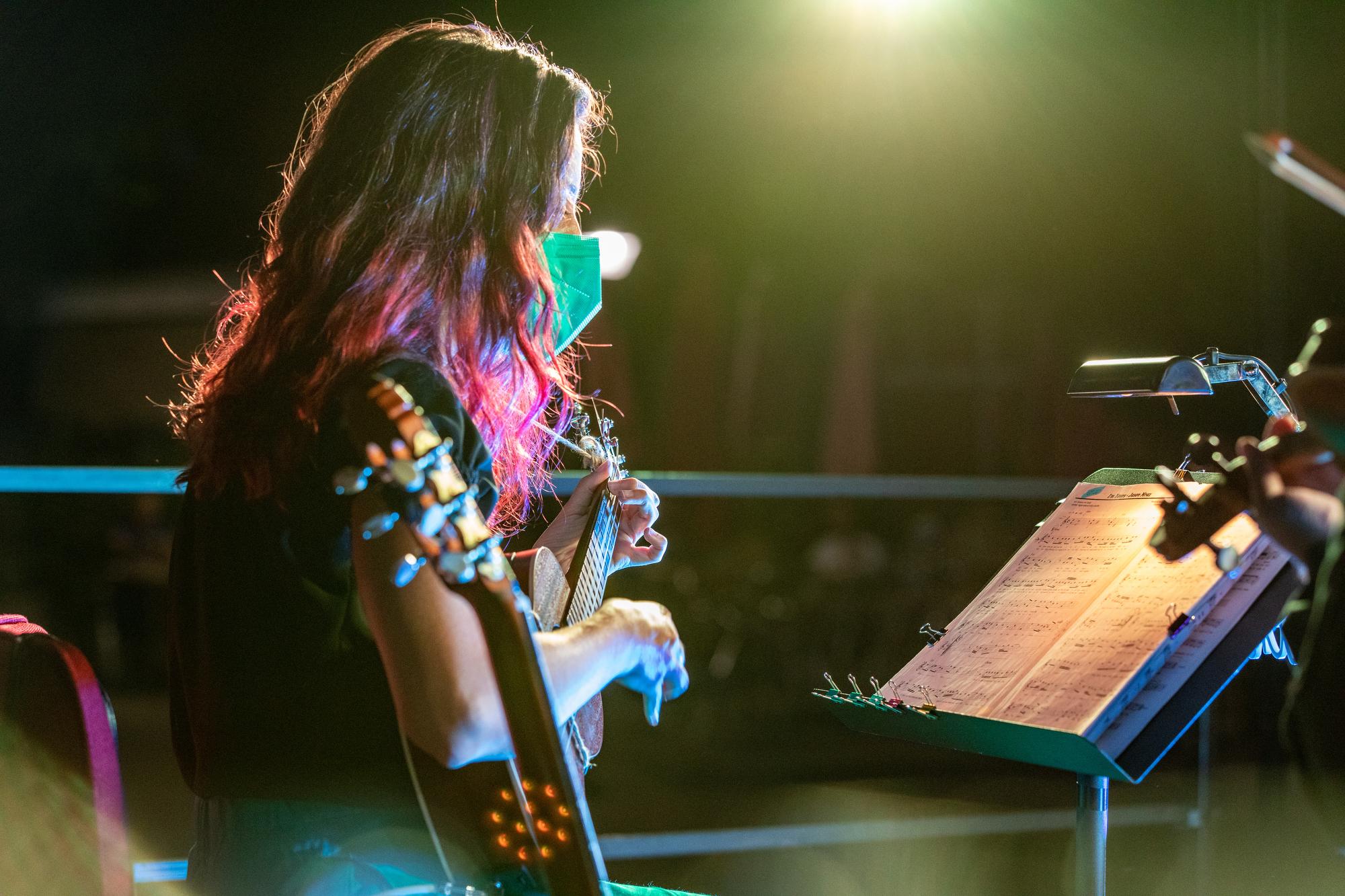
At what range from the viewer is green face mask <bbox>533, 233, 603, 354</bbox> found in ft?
4.42

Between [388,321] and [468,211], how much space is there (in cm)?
17

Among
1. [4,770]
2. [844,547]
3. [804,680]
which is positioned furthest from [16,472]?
[844,547]

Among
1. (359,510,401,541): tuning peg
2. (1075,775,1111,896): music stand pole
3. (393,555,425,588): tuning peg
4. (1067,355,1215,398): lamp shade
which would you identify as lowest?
(1075,775,1111,896): music stand pole

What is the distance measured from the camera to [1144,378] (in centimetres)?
131

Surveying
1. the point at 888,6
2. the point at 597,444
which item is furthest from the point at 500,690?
the point at 888,6

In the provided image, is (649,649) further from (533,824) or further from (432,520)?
(432,520)

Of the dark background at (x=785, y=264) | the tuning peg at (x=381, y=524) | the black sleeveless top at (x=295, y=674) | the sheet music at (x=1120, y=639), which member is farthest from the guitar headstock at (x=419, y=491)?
the dark background at (x=785, y=264)

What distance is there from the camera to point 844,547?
4.60 m

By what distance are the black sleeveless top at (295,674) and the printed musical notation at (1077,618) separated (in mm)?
637

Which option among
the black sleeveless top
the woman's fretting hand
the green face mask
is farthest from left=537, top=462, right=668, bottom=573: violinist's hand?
the black sleeveless top

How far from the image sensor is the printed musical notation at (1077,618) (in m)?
1.11

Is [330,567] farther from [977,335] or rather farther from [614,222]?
[977,335]

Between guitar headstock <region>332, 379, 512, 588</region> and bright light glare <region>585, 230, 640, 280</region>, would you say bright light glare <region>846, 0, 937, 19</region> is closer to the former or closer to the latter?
bright light glare <region>585, 230, 640, 280</region>

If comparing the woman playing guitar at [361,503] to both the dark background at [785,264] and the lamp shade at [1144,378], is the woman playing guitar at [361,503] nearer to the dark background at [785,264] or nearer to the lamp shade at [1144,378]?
the lamp shade at [1144,378]
